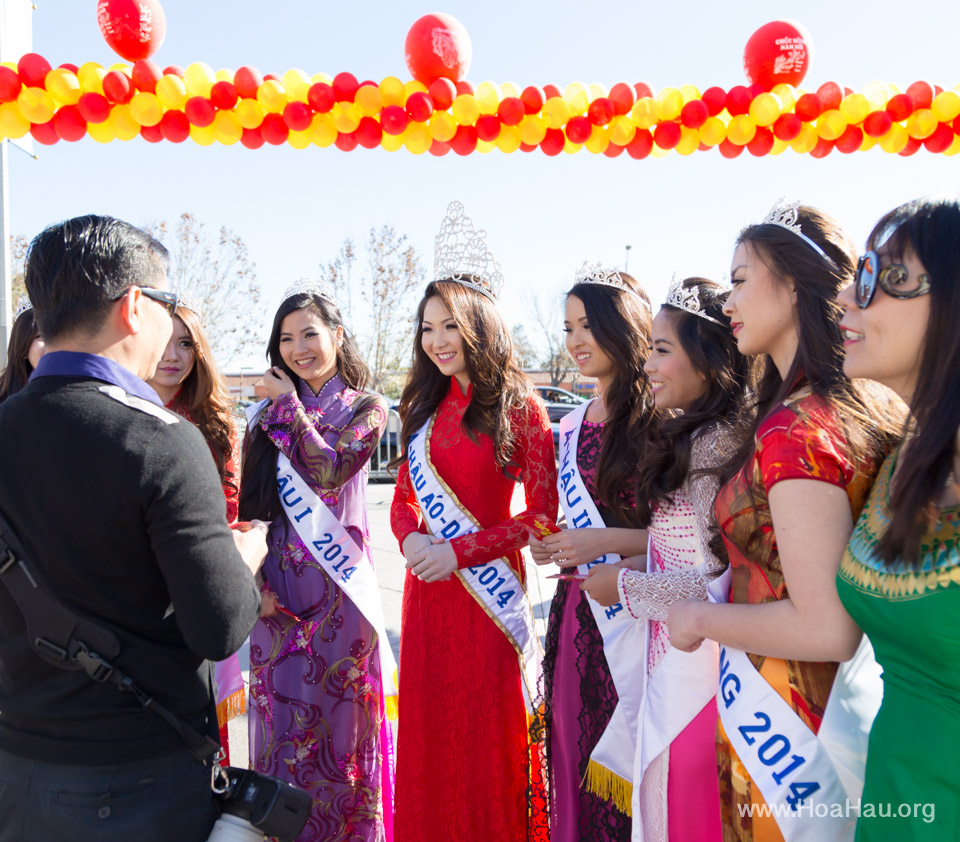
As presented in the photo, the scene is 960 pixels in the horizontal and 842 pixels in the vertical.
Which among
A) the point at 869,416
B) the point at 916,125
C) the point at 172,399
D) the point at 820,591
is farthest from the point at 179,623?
the point at 916,125

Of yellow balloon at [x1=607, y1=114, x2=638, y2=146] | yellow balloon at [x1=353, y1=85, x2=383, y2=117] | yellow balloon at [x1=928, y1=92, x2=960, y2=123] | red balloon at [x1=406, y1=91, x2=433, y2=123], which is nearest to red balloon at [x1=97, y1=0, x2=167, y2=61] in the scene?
yellow balloon at [x1=353, y1=85, x2=383, y2=117]

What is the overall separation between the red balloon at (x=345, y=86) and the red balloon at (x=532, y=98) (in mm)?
937

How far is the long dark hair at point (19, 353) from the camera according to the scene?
8.71ft

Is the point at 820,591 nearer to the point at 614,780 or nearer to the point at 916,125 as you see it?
the point at 614,780

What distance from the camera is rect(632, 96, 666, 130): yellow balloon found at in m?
4.16

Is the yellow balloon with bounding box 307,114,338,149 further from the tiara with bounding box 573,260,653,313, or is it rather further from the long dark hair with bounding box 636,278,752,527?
the long dark hair with bounding box 636,278,752,527

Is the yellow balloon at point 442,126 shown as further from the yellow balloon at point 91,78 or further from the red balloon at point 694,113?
the yellow balloon at point 91,78

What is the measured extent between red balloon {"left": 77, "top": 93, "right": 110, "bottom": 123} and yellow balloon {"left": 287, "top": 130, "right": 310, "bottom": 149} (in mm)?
939

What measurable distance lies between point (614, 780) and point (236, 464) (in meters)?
1.63

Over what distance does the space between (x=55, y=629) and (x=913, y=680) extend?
4.42 feet

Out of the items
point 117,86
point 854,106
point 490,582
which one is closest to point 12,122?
point 117,86

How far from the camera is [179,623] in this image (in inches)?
48.3

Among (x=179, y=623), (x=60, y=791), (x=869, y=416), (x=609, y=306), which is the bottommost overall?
(x=60, y=791)

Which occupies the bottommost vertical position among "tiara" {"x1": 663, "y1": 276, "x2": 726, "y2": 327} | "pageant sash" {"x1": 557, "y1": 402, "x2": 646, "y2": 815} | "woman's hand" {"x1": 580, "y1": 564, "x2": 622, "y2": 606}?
"pageant sash" {"x1": 557, "y1": 402, "x2": 646, "y2": 815}
